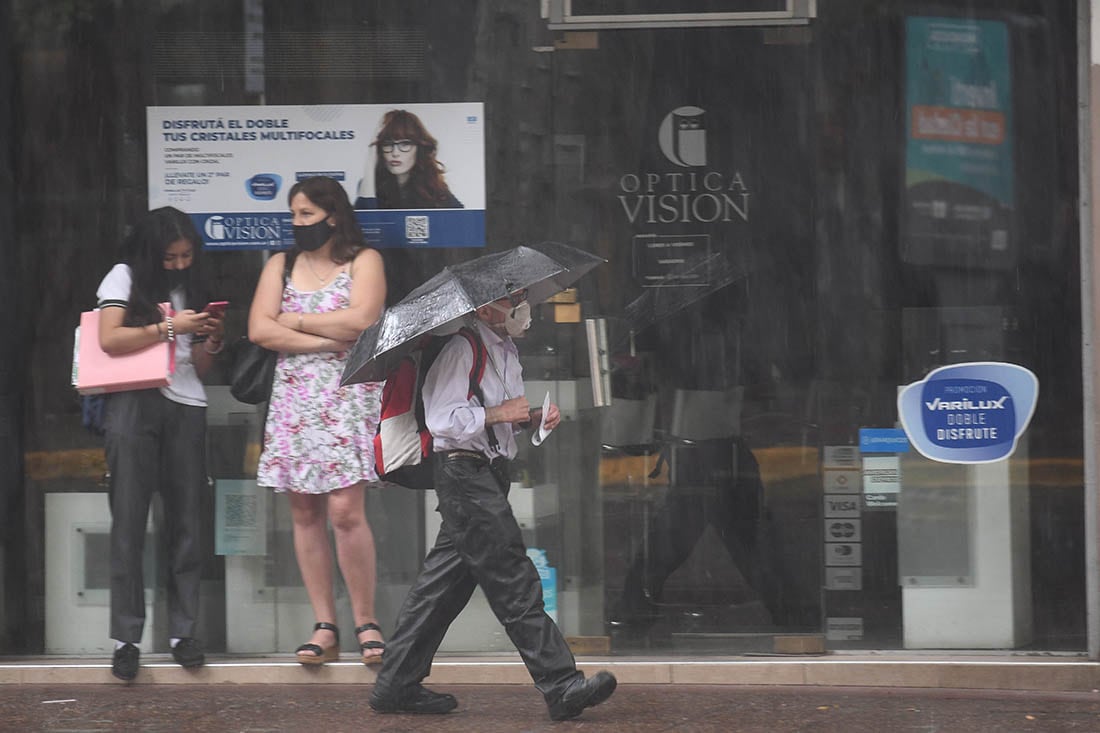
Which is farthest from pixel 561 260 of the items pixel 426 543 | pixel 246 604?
pixel 246 604

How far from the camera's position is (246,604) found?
7949 mm

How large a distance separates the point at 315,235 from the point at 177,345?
2.65ft

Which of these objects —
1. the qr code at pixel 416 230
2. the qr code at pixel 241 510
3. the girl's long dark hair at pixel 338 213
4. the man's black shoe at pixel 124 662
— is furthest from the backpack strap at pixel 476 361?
the man's black shoe at pixel 124 662

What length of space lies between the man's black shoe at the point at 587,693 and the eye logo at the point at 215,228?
9.44 feet

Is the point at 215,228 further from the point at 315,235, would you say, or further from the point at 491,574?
the point at 491,574

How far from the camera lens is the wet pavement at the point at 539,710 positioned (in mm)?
6684

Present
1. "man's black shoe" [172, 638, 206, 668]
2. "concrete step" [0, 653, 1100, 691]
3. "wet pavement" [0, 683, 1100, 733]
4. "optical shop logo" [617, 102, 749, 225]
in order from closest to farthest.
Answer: "wet pavement" [0, 683, 1100, 733], "concrete step" [0, 653, 1100, 691], "man's black shoe" [172, 638, 206, 668], "optical shop logo" [617, 102, 749, 225]

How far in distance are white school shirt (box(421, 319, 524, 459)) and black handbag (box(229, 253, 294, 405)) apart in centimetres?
143

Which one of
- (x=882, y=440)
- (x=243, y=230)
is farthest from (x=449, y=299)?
(x=882, y=440)

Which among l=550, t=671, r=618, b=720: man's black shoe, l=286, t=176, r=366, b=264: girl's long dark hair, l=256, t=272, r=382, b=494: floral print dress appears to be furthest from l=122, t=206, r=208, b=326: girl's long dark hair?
l=550, t=671, r=618, b=720: man's black shoe

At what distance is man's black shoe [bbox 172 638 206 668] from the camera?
766cm

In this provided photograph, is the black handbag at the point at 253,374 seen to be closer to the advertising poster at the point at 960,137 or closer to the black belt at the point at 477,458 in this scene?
the black belt at the point at 477,458

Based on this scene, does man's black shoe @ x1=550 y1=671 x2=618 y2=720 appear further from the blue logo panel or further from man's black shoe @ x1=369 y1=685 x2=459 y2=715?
the blue logo panel

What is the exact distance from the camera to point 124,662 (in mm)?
7609
